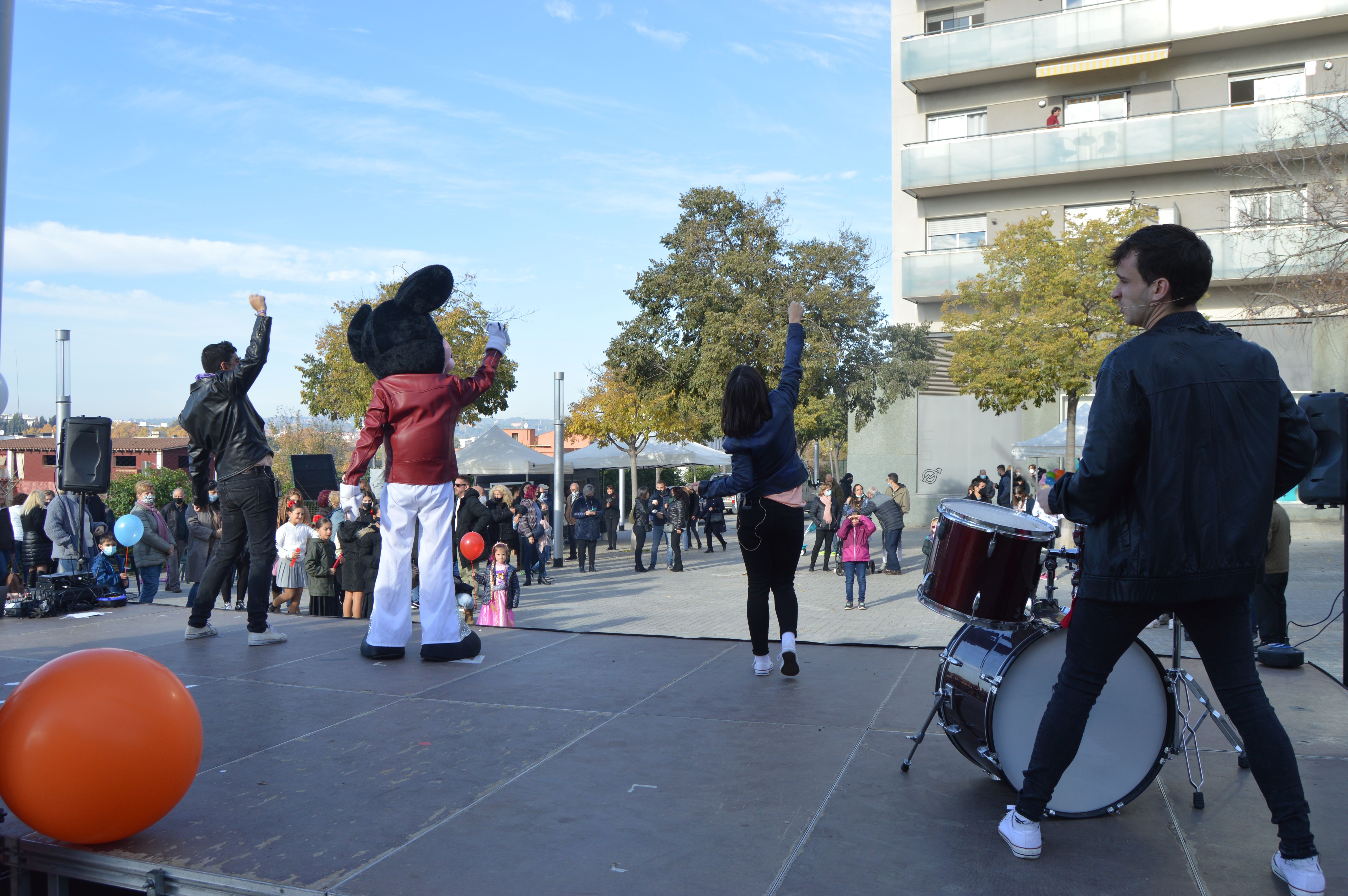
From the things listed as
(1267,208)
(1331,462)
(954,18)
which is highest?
(954,18)

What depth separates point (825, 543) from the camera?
64.4ft

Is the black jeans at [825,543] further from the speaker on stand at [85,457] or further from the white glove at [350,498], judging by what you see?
the white glove at [350,498]

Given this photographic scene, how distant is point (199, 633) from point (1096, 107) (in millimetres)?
30863

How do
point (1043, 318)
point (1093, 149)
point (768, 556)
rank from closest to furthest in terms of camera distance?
point (768, 556) < point (1043, 318) < point (1093, 149)

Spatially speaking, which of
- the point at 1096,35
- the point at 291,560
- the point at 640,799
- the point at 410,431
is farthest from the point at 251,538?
the point at 1096,35

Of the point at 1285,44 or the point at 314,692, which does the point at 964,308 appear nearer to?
the point at 1285,44

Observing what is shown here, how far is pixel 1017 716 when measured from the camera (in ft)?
10.9

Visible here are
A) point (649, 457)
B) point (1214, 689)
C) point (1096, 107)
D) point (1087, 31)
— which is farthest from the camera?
point (1096, 107)

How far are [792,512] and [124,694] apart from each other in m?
3.34

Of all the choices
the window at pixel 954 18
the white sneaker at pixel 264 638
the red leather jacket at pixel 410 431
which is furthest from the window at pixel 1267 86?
the white sneaker at pixel 264 638

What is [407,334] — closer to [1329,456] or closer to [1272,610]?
[1329,456]

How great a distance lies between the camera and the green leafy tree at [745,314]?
68.8ft

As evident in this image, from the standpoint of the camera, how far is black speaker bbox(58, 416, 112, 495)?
9.65 meters

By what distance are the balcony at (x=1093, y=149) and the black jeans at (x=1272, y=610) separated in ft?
72.5
